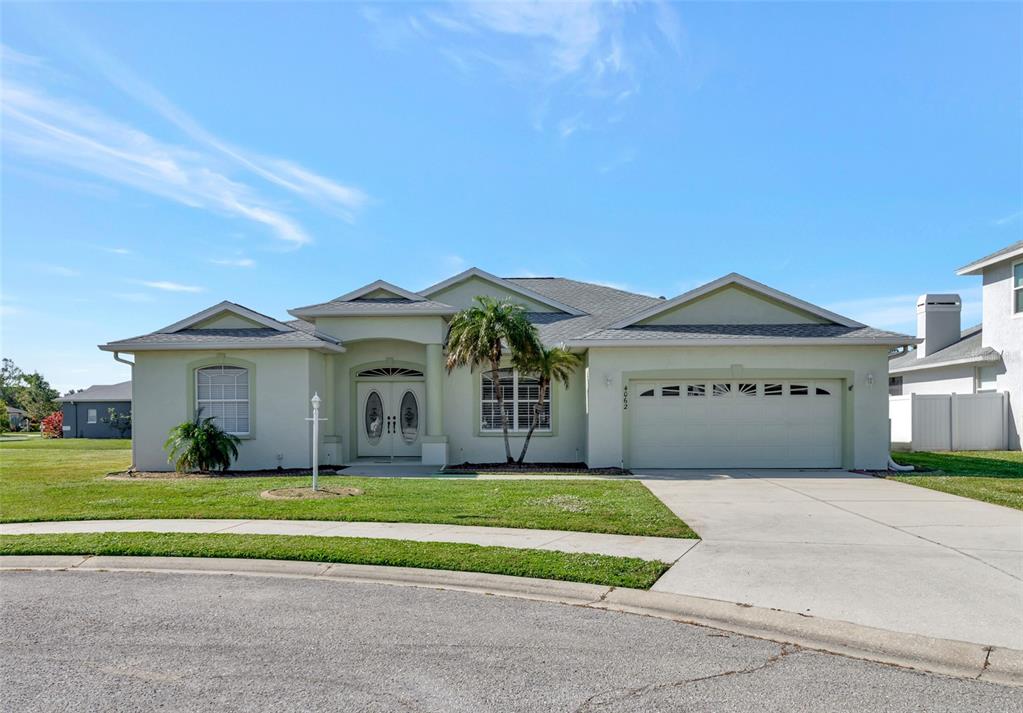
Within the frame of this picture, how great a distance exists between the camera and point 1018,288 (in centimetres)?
2138

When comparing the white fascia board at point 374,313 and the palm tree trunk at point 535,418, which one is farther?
the white fascia board at point 374,313

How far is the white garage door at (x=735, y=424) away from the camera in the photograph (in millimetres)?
16344

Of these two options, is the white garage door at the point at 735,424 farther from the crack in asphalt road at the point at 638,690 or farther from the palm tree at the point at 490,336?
the crack in asphalt road at the point at 638,690

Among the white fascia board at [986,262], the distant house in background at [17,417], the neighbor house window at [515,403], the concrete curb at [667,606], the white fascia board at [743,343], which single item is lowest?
the distant house in background at [17,417]

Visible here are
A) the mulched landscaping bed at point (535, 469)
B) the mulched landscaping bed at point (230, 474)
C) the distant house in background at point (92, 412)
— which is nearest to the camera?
the mulched landscaping bed at point (230, 474)

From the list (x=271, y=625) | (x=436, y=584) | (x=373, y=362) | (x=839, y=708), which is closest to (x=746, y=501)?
(x=436, y=584)

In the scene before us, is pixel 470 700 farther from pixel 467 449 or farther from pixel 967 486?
pixel 467 449

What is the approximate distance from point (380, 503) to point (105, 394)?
3651 centimetres

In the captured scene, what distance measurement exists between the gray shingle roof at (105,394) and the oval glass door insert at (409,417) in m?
26.9

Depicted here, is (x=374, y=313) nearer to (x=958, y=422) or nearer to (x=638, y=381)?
(x=638, y=381)

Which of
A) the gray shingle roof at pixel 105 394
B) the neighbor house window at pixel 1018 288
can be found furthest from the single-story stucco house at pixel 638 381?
the gray shingle roof at pixel 105 394

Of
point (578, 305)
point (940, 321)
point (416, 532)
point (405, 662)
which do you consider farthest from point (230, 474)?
point (940, 321)

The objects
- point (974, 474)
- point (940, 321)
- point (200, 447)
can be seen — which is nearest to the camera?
point (974, 474)

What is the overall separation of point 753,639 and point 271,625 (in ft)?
12.3
